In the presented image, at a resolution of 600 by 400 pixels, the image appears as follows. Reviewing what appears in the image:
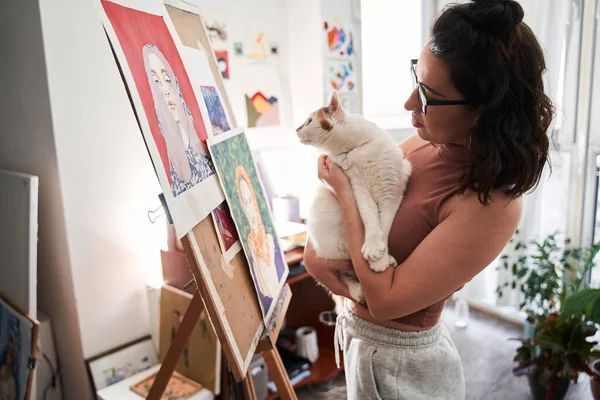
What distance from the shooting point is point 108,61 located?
5.63 feet

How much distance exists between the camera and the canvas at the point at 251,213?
1103 mm

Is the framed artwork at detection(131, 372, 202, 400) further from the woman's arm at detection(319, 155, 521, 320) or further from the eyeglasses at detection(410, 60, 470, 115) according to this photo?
the eyeglasses at detection(410, 60, 470, 115)

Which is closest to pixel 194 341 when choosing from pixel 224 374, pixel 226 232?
pixel 224 374

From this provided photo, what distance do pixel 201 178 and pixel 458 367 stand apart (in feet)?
2.44

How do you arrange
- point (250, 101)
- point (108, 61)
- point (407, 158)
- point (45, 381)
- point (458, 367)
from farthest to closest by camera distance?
point (250, 101)
point (45, 381)
point (108, 61)
point (407, 158)
point (458, 367)

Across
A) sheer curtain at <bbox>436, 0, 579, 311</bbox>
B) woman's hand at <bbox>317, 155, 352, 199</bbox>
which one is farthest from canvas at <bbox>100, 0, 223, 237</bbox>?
sheer curtain at <bbox>436, 0, 579, 311</bbox>

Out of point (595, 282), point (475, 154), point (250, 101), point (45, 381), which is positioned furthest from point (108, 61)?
point (595, 282)

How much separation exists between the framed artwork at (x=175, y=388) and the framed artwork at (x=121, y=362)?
0.14 m

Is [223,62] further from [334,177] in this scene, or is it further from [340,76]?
[334,177]

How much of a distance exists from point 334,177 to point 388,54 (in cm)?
211

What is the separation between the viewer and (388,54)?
115 inches

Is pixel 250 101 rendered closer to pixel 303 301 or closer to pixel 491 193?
pixel 303 301

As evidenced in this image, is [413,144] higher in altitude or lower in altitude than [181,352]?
higher

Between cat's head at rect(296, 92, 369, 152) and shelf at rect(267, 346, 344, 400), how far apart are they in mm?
1365
